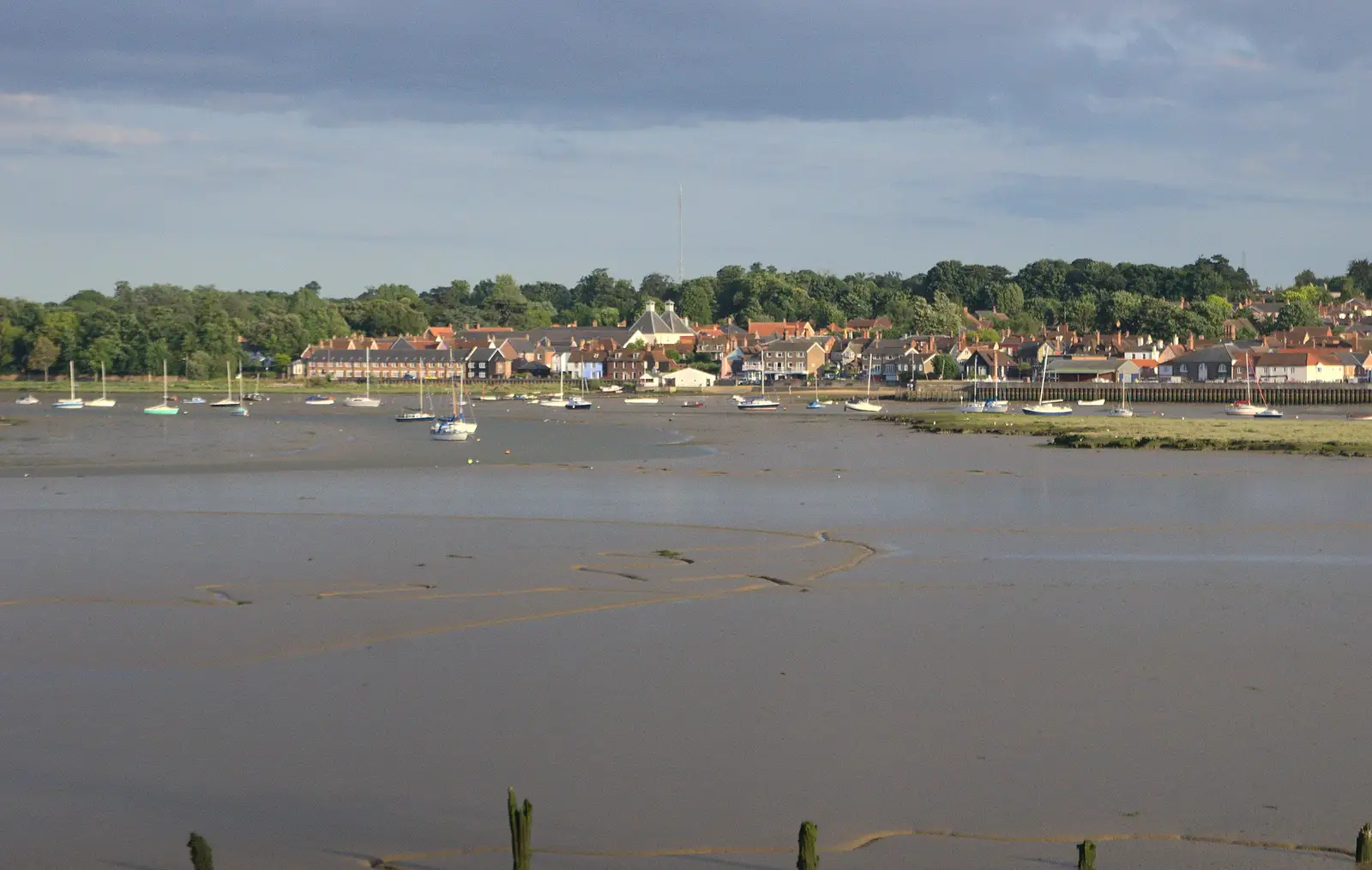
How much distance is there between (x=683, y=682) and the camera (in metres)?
12.5

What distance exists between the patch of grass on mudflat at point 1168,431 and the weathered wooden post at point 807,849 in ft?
123

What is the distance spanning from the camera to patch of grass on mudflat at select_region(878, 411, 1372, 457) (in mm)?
43938

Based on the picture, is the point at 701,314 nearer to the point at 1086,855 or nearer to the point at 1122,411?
the point at 1122,411

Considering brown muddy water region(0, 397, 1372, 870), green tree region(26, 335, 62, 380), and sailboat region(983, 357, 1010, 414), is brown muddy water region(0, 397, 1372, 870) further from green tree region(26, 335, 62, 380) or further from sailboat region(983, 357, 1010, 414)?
green tree region(26, 335, 62, 380)

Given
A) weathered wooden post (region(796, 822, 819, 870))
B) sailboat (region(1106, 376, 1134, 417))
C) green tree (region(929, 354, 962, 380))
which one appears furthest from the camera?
green tree (region(929, 354, 962, 380))

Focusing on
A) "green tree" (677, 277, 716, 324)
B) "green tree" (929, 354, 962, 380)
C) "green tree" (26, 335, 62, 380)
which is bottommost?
"green tree" (929, 354, 962, 380)

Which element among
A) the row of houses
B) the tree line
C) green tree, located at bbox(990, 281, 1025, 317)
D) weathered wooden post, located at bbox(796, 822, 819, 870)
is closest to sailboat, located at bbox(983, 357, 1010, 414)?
the row of houses

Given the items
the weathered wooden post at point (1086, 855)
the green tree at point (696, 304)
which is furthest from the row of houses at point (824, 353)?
the weathered wooden post at point (1086, 855)

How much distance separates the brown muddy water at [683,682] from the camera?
888 cm

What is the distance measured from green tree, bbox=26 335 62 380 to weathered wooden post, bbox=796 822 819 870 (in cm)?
15328

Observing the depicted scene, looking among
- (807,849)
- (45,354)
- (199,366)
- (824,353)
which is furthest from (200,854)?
(45,354)

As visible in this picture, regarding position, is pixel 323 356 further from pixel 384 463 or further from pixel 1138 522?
pixel 1138 522

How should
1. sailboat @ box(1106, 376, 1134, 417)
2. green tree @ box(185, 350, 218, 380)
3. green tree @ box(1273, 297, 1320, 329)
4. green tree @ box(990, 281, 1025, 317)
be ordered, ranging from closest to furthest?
1. sailboat @ box(1106, 376, 1134, 417)
2. green tree @ box(185, 350, 218, 380)
3. green tree @ box(1273, 297, 1320, 329)
4. green tree @ box(990, 281, 1025, 317)

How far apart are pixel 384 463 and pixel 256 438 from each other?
1685cm
